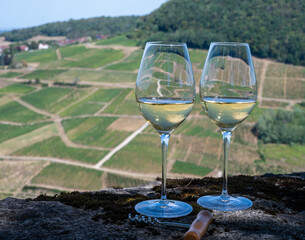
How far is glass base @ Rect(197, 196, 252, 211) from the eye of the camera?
5.47ft

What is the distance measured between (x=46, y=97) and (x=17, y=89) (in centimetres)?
572

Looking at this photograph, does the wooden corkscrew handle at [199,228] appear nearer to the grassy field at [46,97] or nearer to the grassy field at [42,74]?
the grassy field at [46,97]

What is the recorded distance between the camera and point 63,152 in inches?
1957

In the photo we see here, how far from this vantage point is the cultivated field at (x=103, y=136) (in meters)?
45.2

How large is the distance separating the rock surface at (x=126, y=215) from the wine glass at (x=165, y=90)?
18 centimetres

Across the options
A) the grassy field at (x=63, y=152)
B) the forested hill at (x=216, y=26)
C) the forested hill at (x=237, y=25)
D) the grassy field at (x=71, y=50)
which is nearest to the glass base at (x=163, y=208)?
the grassy field at (x=63, y=152)

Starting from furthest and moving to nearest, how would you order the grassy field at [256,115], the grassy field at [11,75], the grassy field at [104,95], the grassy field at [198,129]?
the grassy field at [11,75] → the grassy field at [104,95] → the grassy field at [256,115] → the grassy field at [198,129]

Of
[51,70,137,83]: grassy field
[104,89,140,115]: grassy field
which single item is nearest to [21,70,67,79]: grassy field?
[51,70,137,83]: grassy field

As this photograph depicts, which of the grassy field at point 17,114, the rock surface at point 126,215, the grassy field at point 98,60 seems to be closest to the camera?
the rock surface at point 126,215

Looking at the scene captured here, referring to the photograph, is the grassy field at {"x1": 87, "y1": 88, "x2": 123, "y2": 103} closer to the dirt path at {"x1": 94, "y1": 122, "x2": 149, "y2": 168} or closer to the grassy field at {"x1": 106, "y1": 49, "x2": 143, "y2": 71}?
the grassy field at {"x1": 106, "y1": 49, "x2": 143, "y2": 71}

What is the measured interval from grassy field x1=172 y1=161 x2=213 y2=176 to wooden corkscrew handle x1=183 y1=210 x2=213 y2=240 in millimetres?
42714

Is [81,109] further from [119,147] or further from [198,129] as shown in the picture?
[198,129]

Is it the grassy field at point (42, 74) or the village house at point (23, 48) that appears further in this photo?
the village house at point (23, 48)

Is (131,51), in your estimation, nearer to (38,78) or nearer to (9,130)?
(38,78)
